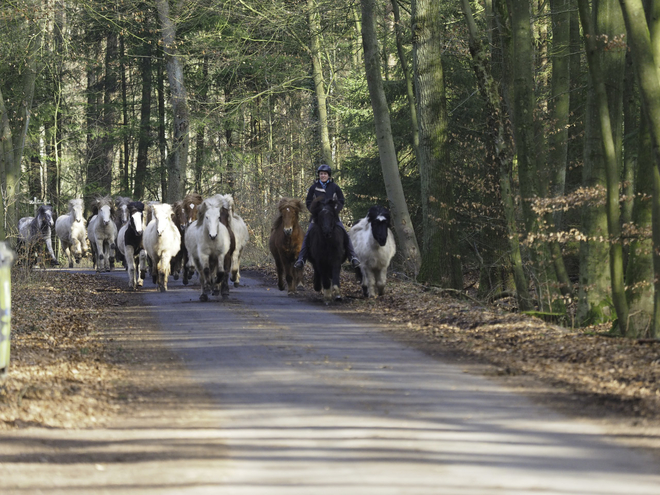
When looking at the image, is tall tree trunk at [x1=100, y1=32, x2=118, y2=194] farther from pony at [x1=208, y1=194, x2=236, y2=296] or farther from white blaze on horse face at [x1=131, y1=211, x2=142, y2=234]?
pony at [x1=208, y1=194, x2=236, y2=296]

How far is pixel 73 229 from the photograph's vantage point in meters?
32.0

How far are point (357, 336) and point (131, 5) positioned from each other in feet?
66.2

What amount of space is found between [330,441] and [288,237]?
12279mm

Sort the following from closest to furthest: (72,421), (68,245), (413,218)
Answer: (72,421) → (413,218) → (68,245)

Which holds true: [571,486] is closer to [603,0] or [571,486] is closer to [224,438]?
[224,438]

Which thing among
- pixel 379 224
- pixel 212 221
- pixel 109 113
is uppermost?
pixel 109 113

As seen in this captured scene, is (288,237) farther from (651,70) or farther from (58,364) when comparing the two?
(651,70)

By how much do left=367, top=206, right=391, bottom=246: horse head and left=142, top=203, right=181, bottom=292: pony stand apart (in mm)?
5354

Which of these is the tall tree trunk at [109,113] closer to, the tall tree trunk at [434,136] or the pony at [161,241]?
the pony at [161,241]

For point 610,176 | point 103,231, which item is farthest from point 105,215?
point 610,176

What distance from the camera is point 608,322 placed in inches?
634

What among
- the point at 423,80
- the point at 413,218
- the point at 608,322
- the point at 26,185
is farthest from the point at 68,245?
the point at 608,322

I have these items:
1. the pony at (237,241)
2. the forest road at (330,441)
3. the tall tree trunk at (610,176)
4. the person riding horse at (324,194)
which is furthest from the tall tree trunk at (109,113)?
the forest road at (330,441)

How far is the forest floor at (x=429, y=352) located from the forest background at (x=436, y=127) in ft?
6.39
